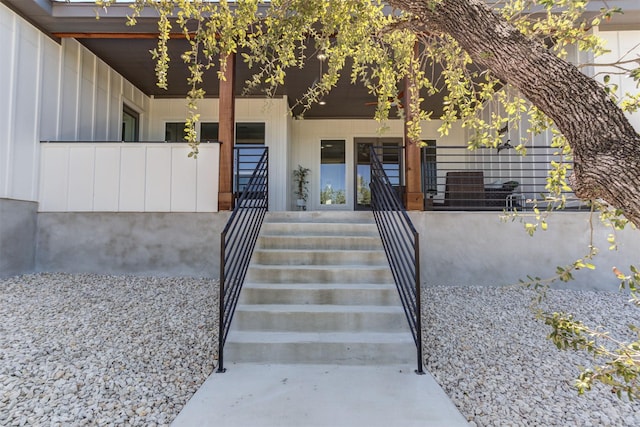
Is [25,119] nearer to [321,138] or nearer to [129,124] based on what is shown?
[129,124]

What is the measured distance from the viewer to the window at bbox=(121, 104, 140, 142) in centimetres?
743

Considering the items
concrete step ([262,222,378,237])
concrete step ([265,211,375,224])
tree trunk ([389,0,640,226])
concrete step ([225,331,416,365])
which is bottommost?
concrete step ([225,331,416,365])

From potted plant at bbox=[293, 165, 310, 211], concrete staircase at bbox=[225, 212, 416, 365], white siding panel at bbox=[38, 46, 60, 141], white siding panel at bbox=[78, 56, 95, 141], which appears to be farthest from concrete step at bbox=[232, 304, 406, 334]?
potted plant at bbox=[293, 165, 310, 211]

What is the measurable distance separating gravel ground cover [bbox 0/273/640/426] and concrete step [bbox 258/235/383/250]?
927 mm

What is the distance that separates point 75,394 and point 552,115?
3.19m

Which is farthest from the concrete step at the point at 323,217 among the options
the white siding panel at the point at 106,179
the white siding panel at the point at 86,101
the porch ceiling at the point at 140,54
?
the white siding panel at the point at 86,101

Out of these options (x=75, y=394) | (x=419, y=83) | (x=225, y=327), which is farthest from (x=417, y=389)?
(x=419, y=83)

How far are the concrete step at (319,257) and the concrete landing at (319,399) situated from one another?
4.65 feet

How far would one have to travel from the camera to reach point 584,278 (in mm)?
4961

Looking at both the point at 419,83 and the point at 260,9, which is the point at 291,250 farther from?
the point at 260,9

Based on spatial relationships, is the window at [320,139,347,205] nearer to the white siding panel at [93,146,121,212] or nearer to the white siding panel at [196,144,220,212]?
the white siding panel at [196,144,220,212]

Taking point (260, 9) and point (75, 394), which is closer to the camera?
point (75, 394)

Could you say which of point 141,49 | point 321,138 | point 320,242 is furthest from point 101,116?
point 320,242

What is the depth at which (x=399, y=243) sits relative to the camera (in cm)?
358
